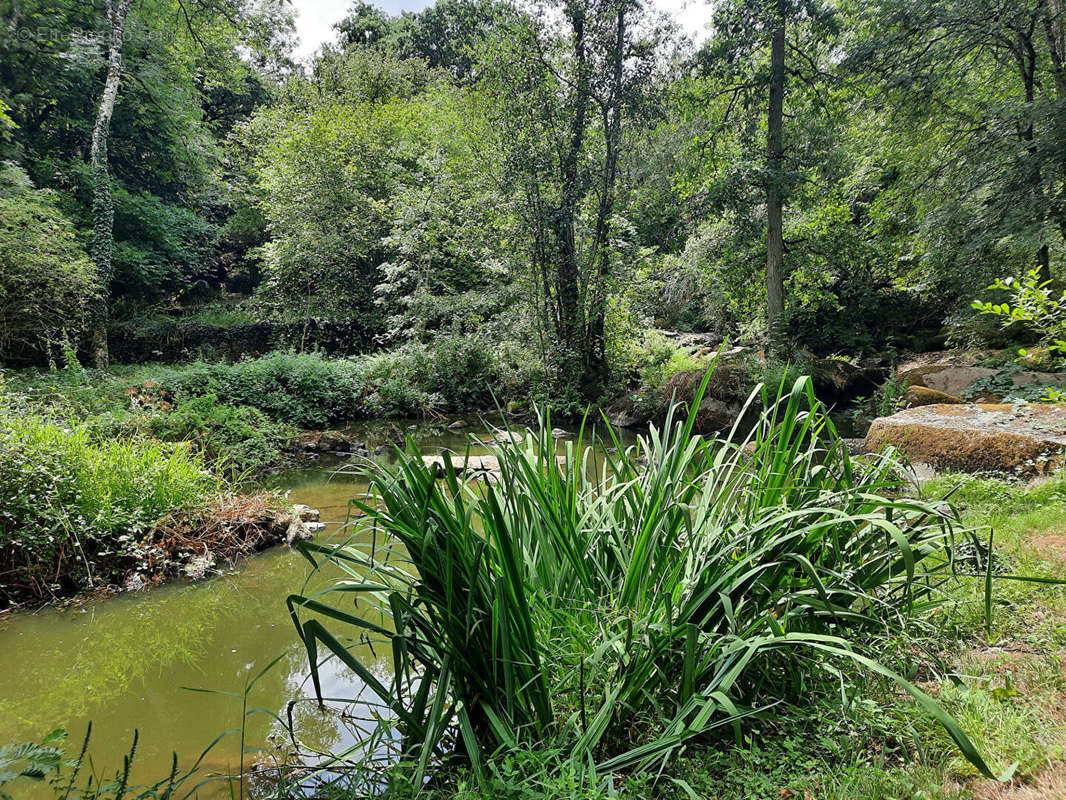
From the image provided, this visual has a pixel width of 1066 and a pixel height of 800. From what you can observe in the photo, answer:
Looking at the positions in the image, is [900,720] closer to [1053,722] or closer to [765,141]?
[1053,722]

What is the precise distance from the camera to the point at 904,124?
797 centimetres

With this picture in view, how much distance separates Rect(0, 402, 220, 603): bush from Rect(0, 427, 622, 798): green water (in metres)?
0.29

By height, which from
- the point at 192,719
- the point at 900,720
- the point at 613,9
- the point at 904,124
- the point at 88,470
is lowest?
the point at 192,719

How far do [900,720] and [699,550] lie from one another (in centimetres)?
54

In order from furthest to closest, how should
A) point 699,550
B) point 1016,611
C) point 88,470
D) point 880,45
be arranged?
point 880,45 → point 88,470 → point 1016,611 → point 699,550

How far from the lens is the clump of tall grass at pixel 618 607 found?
3.74 feet

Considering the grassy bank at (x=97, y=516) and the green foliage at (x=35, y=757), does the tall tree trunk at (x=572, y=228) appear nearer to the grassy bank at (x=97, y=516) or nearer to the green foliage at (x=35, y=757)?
the grassy bank at (x=97, y=516)

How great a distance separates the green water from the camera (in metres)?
1.93

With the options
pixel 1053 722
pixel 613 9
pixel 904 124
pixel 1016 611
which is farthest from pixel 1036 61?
pixel 1053 722

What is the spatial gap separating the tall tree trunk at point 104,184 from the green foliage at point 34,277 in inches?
49.8

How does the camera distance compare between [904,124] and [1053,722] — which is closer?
[1053,722]

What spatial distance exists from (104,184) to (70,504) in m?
11.9

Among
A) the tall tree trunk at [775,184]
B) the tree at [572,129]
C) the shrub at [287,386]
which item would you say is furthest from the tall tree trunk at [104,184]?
the tall tree trunk at [775,184]

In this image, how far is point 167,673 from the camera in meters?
2.40
